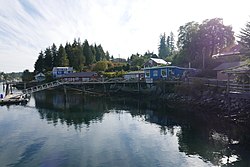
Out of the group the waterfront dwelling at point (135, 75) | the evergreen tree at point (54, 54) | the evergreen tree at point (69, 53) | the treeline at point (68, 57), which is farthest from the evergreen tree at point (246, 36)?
the evergreen tree at point (54, 54)

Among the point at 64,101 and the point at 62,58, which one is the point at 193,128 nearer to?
the point at 64,101

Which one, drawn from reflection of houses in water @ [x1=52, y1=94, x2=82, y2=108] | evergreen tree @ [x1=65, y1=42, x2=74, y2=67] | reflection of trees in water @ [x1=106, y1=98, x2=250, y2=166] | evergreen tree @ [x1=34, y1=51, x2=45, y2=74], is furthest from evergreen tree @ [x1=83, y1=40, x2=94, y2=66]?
reflection of trees in water @ [x1=106, y1=98, x2=250, y2=166]

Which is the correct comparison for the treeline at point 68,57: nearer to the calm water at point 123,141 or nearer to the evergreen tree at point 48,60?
the evergreen tree at point 48,60

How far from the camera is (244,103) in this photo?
947 inches

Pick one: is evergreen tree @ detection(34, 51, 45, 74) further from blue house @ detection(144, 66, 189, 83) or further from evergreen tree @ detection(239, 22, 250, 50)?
evergreen tree @ detection(239, 22, 250, 50)

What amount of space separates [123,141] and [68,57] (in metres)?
81.3

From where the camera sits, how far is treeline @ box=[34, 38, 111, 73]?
92812 mm

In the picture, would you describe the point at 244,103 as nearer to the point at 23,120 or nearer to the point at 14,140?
the point at 14,140

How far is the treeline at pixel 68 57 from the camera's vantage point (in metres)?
92.8

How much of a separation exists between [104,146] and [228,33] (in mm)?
42282

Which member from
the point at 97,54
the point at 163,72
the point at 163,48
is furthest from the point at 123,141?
the point at 163,48

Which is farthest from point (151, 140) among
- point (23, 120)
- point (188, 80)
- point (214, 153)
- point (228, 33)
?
point (228, 33)

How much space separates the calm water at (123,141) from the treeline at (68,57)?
63.0 metres

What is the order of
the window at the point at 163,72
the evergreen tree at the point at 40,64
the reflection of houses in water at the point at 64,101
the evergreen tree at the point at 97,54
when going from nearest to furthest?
1. the reflection of houses in water at the point at 64,101
2. the window at the point at 163,72
3. the evergreen tree at the point at 40,64
4. the evergreen tree at the point at 97,54
